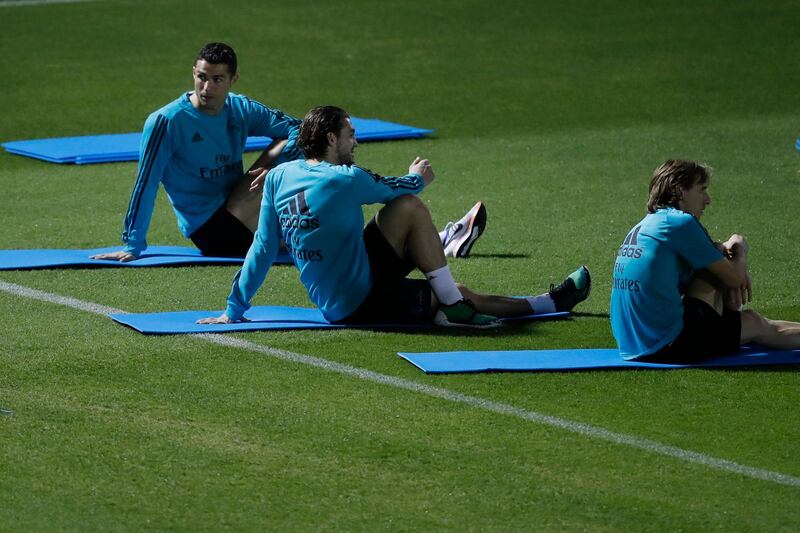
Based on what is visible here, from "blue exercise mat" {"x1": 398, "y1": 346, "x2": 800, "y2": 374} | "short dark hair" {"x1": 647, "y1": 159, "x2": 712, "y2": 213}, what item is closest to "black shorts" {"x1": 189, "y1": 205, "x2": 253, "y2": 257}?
"blue exercise mat" {"x1": 398, "y1": 346, "x2": 800, "y2": 374}

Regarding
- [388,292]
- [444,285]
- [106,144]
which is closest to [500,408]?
[444,285]

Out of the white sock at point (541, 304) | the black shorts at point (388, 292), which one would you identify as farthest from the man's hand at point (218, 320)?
the white sock at point (541, 304)

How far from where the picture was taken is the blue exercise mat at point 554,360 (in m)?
8.30

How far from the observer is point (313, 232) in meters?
8.93

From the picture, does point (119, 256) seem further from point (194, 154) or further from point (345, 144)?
point (345, 144)

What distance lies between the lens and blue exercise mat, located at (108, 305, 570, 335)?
9.07 meters

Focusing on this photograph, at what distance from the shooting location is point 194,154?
1120 centimetres

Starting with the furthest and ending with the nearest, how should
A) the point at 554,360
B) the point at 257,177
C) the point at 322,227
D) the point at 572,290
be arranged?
the point at 257,177 → the point at 572,290 → the point at 322,227 → the point at 554,360

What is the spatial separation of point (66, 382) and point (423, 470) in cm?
229

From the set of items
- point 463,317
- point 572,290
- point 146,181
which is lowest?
point 463,317

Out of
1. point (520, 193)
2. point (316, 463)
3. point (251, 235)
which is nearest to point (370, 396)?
point (316, 463)

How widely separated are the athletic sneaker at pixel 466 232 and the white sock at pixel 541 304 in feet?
5.59

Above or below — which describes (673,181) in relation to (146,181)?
above

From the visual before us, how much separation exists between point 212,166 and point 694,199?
13.9 feet
